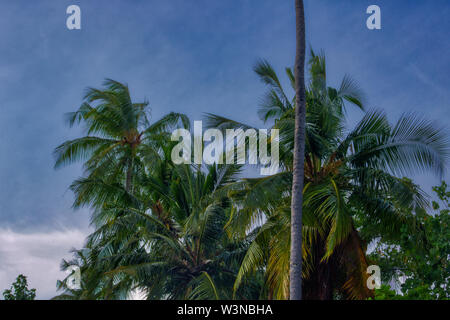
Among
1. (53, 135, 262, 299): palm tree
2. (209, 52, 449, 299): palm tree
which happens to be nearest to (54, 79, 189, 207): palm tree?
(53, 135, 262, 299): palm tree

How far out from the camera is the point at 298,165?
9727mm

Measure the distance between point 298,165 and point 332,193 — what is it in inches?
46.7

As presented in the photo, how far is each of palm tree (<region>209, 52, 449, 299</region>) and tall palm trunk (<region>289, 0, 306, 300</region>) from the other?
2.80 ft

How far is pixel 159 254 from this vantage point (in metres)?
14.7

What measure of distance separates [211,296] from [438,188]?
21.9 ft

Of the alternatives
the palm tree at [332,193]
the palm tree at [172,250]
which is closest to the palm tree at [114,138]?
the palm tree at [172,250]

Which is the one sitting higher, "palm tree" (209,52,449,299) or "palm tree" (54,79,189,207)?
"palm tree" (54,79,189,207)

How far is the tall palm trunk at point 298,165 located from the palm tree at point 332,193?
0.85 meters

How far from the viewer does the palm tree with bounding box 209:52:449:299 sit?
1043 cm

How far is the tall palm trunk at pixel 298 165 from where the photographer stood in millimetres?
8844

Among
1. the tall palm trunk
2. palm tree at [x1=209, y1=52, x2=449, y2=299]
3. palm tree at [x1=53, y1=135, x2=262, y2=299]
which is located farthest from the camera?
palm tree at [x1=53, y1=135, x2=262, y2=299]

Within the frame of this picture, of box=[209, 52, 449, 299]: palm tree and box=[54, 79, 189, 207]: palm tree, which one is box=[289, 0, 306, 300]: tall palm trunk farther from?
box=[54, 79, 189, 207]: palm tree

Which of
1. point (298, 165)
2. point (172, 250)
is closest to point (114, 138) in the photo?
point (172, 250)
